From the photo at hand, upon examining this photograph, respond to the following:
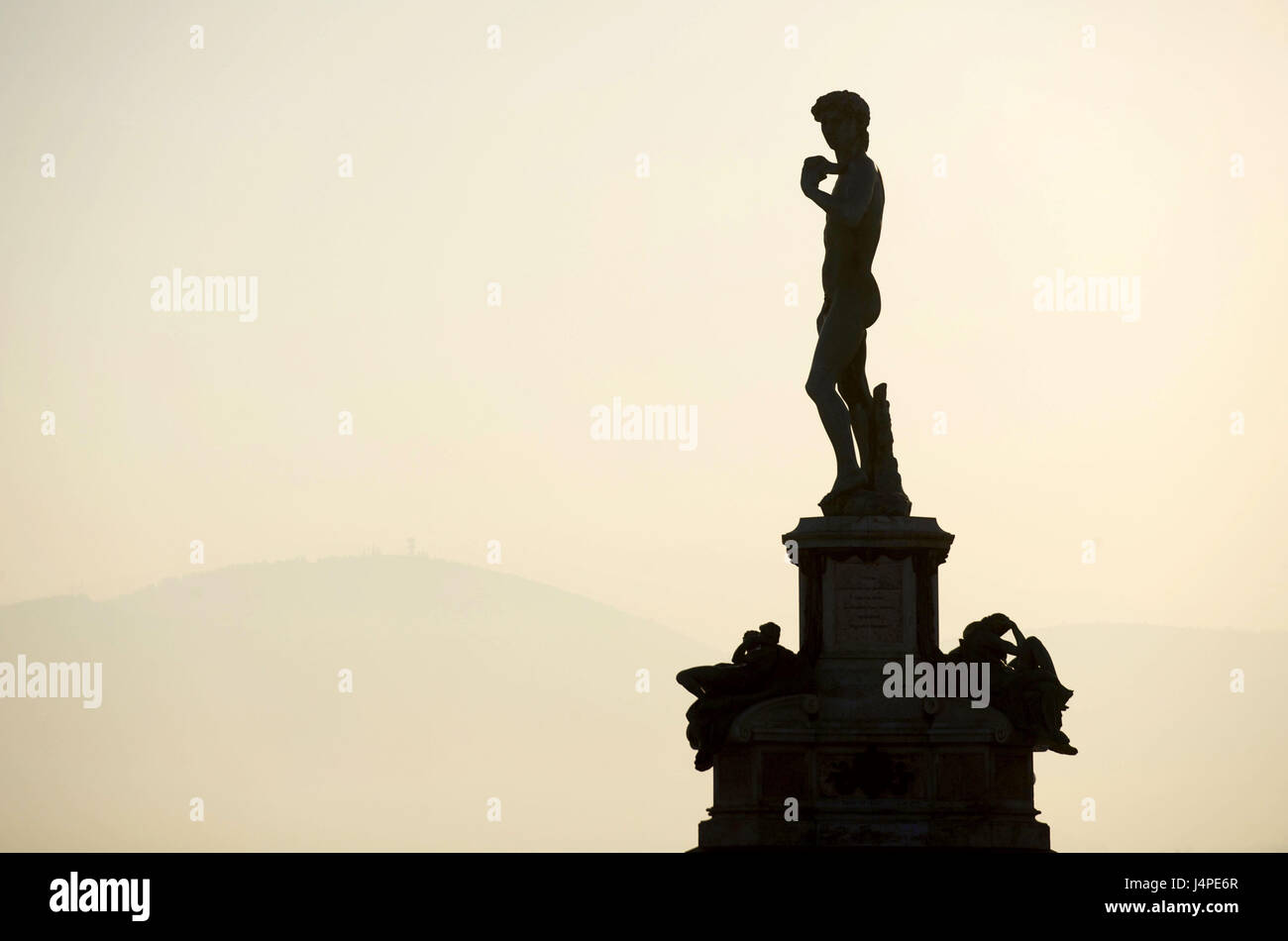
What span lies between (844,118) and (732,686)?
21.2 ft

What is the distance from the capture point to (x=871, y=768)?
3334 cm

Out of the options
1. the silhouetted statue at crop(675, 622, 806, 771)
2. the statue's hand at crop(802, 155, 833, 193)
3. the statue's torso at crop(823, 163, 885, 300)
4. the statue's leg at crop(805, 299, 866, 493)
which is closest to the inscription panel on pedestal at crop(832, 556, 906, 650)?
the silhouetted statue at crop(675, 622, 806, 771)

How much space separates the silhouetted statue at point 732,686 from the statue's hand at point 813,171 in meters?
5.05

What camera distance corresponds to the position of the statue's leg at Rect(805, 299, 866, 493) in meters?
34.5

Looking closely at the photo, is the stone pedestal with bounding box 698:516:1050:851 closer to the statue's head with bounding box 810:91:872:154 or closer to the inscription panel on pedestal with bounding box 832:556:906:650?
the inscription panel on pedestal with bounding box 832:556:906:650

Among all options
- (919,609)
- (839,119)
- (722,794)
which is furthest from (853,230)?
(722,794)

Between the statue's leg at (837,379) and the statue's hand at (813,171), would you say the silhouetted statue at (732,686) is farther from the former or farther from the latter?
the statue's hand at (813,171)

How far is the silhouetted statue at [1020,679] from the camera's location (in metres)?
33.4

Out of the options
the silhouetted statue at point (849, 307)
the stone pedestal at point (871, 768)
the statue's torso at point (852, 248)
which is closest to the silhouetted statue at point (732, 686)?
the stone pedestal at point (871, 768)

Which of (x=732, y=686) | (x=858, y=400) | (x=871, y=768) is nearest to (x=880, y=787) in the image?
(x=871, y=768)

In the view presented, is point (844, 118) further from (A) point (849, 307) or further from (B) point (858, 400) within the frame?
(B) point (858, 400)
